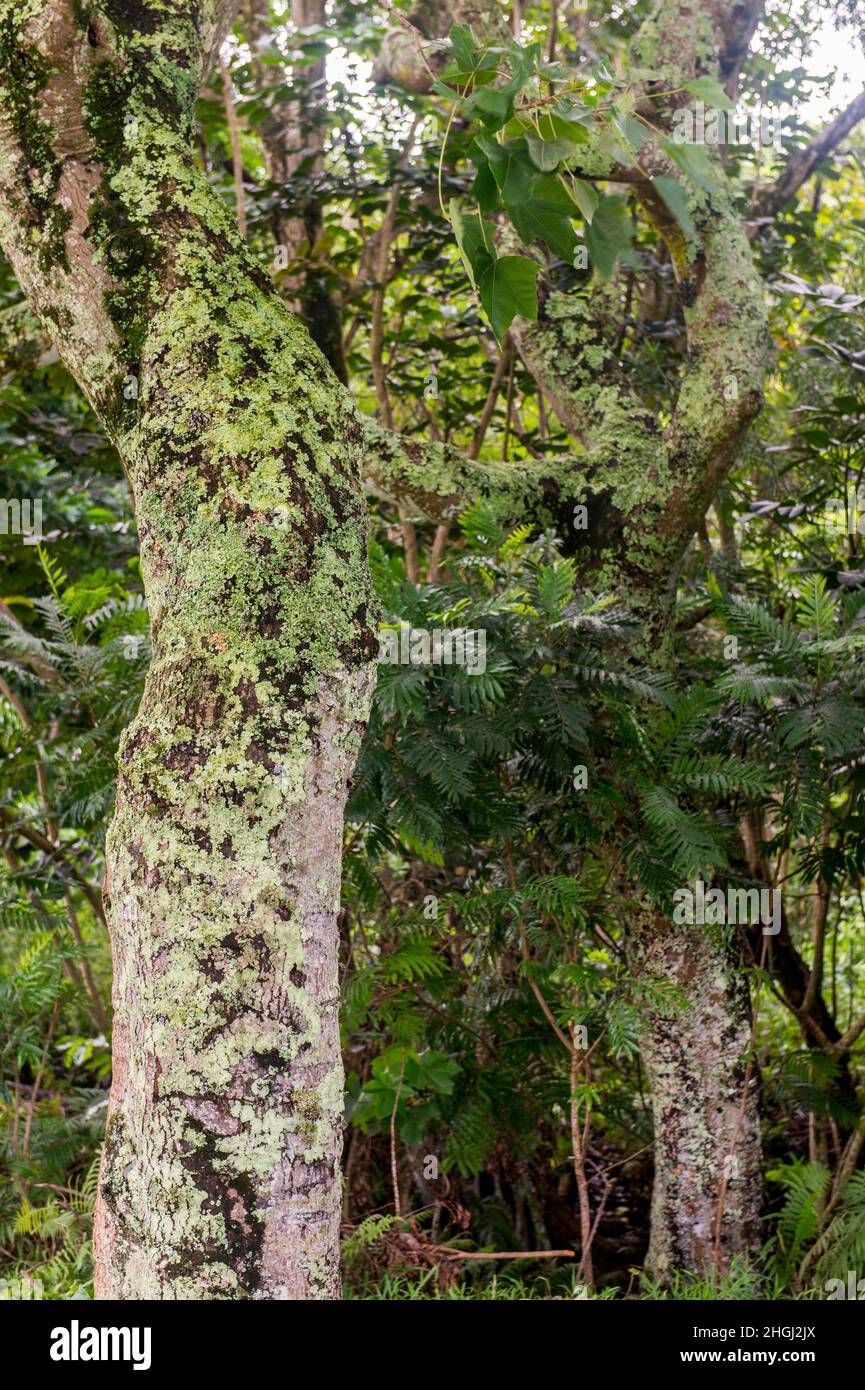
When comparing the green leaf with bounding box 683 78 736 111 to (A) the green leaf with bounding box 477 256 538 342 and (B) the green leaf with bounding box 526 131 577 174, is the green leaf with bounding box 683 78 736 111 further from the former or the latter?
(A) the green leaf with bounding box 477 256 538 342

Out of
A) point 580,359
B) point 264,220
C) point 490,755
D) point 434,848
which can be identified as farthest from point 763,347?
point 264,220

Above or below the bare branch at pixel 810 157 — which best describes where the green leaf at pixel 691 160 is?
below

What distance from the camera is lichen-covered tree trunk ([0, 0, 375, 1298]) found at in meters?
1.24

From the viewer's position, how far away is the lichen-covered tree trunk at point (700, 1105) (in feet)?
10.0

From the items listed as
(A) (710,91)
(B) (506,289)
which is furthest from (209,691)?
(A) (710,91)

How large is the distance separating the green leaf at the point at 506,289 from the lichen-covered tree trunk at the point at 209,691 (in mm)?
250

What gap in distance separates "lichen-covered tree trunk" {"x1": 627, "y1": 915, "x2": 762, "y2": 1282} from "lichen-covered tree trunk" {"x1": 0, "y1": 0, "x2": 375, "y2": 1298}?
6.26 feet

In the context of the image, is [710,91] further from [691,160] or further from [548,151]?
[548,151]

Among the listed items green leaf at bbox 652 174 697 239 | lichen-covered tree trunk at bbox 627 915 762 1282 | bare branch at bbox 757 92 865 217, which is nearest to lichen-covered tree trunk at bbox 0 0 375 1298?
green leaf at bbox 652 174 697 239

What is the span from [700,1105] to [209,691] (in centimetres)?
227

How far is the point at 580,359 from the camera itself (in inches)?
136

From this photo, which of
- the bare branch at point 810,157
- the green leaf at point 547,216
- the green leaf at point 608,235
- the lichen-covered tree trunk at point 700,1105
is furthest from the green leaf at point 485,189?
the bare branch at point 810,157

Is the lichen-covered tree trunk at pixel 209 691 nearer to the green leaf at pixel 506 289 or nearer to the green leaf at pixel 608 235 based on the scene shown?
the green leaf at pixel 506 289
